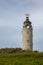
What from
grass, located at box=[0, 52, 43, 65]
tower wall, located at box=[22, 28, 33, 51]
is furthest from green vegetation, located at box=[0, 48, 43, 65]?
tower wall, located at box=[22, 28, 33, 51]

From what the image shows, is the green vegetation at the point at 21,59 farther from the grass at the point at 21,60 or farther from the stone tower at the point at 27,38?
the stone tower at the point at 27,38

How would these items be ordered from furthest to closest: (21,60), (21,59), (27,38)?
(27,38)
(21,59)
(21,60)

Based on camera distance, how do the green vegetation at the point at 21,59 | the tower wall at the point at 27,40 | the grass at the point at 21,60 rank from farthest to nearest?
the tower wall at the point at 27,40 < the green vegetation at the point at 21,59 < the grass at the point at 21,60

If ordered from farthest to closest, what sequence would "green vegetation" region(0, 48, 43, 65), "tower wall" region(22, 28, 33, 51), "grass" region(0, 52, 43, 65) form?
"tower wall" region(22, 28, 33, 51) < "green vegetation" region(0, 48, 43, 65) < "grass" region(0, 52, 43, 65)

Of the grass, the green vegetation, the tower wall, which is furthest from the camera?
the tower wall

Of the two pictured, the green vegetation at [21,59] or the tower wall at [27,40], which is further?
the tower wall at [27,40]

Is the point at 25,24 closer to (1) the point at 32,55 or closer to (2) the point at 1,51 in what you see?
(2) the point at 1,51

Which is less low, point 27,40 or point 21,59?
point 27,40

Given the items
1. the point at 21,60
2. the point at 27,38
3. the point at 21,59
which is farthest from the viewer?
the point at 27,38

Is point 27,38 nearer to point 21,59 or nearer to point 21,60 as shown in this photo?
point 21,59

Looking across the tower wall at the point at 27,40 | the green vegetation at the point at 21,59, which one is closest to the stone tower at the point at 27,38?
the tower wall at the point at 27,40

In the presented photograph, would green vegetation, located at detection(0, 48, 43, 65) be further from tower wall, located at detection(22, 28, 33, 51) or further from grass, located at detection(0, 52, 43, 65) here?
tower wall, located at detection(22, 28, 33, 51)

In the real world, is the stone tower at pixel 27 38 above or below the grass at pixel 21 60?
above

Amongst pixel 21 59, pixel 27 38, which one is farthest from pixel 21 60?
pixel 27 38
